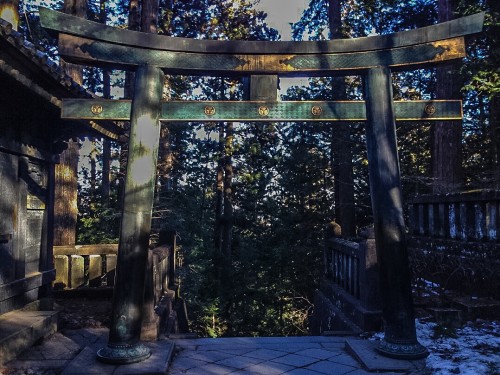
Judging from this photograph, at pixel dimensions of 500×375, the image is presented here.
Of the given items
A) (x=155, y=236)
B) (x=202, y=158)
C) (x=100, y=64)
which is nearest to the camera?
(x=100, y=64)

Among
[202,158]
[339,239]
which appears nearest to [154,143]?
[339,239]

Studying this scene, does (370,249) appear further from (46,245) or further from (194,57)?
(46,245)

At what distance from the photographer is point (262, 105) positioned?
540cm

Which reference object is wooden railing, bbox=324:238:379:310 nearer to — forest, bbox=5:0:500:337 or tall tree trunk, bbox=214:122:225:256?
forest, bbox=5:0:500:337

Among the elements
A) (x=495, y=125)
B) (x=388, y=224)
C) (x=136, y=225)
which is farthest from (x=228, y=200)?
(x=388, y=224)

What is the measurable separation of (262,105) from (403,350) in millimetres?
3441

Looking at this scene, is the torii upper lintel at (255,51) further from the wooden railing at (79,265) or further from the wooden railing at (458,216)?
the wooden railing at (79,265)

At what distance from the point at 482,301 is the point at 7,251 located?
264 inches

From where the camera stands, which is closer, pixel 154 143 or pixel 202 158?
pixel 154 143

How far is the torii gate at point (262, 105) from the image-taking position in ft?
15.7

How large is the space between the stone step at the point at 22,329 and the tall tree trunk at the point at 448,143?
8875mm

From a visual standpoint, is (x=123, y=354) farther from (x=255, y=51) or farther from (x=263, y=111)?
(x=255, y=51)

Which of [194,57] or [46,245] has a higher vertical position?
[194,57]

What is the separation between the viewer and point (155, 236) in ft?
50.5
